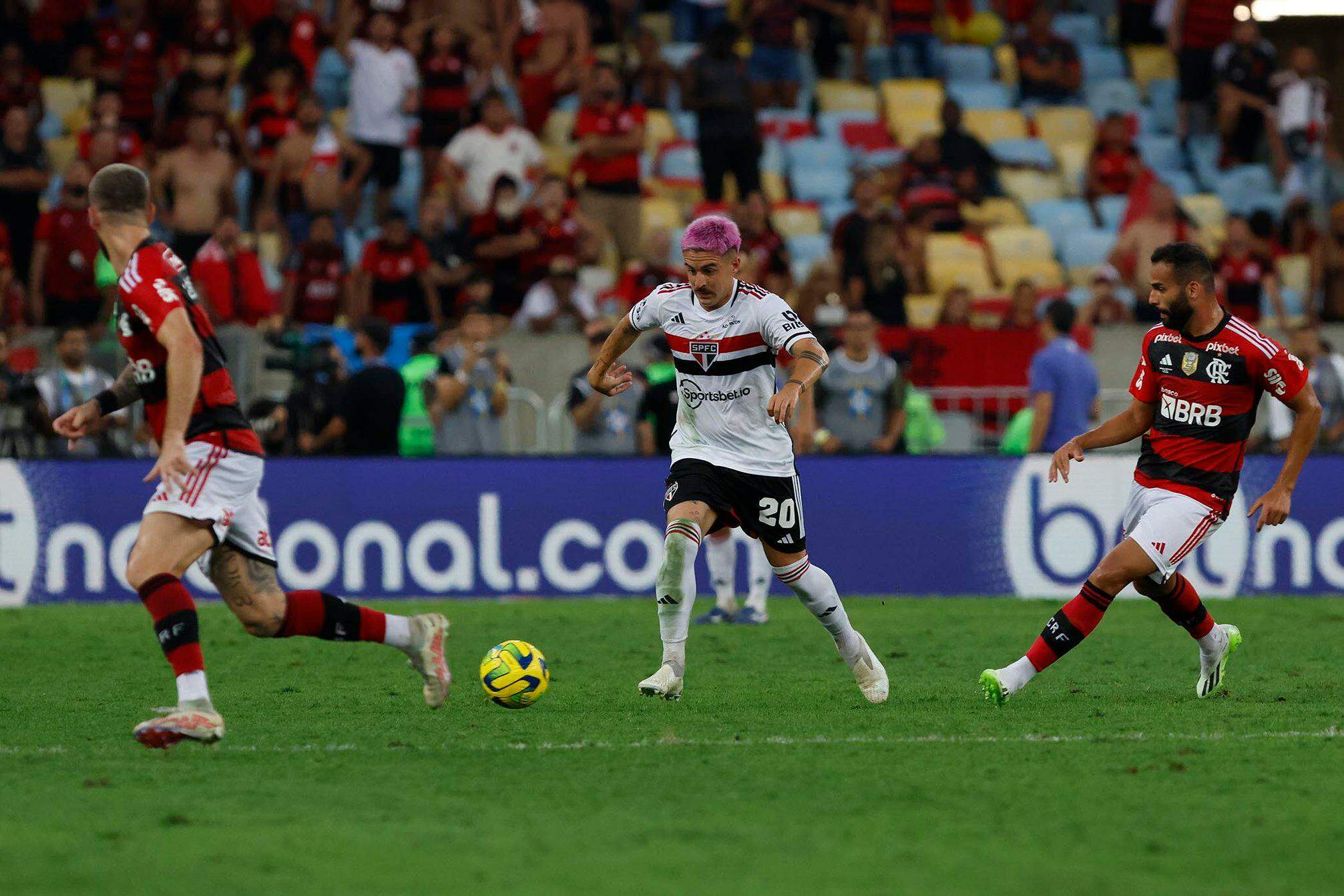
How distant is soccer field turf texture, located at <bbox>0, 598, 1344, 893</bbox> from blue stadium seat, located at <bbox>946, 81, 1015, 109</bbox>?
44.0 ft

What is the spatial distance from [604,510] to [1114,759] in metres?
8.09

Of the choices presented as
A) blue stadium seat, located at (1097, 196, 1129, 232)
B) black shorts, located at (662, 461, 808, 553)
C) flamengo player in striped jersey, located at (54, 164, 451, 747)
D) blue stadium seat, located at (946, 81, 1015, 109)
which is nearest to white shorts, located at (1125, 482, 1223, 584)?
black shorts, located at (662, 461, 808, 553)

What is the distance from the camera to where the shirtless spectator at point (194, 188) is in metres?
18.2

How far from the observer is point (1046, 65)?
2291 centimetres

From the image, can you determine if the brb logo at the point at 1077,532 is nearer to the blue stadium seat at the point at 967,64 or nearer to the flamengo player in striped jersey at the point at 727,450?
the flamengo player in striped jersey at the point at 727,450

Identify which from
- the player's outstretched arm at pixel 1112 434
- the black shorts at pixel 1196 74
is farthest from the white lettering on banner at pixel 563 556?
the black shorts at pixel 1196 74

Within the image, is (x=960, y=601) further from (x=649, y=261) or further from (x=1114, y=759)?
(x=1114, y=759)

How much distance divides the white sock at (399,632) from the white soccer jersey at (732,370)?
1.56m

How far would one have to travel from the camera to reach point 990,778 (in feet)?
21.5

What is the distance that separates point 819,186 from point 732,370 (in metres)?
13.5

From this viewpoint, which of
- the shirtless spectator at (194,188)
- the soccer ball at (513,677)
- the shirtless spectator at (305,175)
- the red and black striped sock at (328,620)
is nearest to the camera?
the red and black striped sock at (328,620)

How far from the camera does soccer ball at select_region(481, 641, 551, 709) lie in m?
8.27

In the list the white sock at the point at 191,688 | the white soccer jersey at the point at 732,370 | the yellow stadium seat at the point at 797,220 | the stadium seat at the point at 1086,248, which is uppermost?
the yellow stadium seat at the point at 797,220

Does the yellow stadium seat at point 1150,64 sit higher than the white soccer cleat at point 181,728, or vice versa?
the yellow stadium seat at point 1150,64
